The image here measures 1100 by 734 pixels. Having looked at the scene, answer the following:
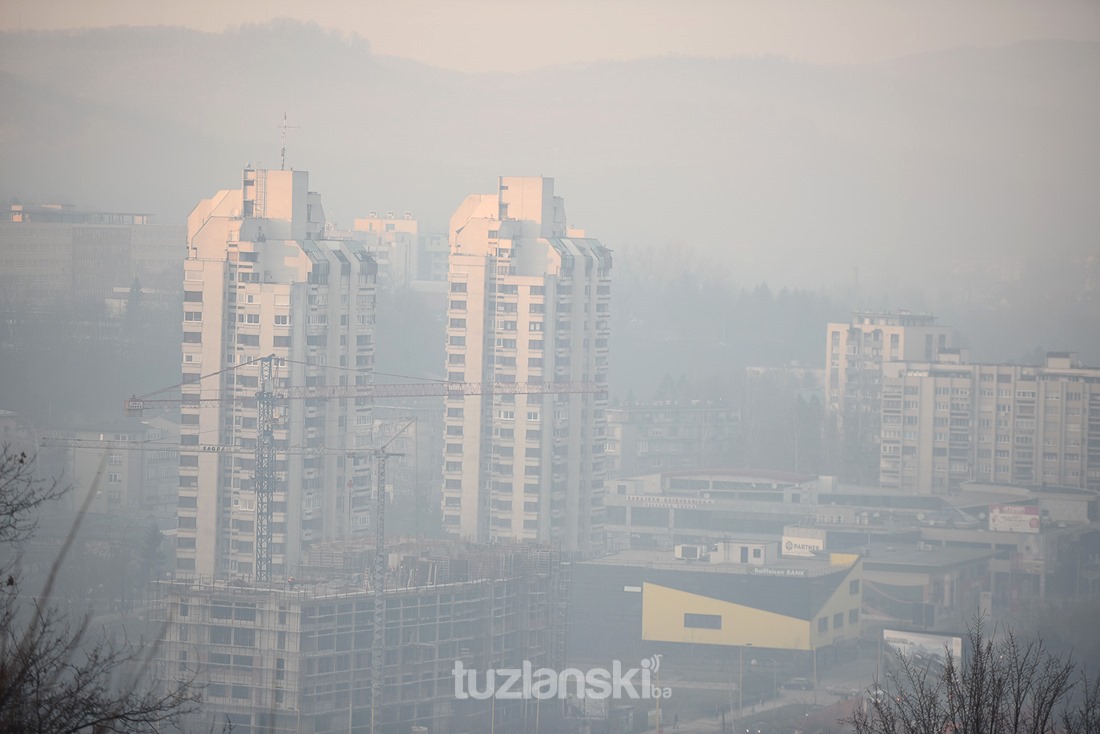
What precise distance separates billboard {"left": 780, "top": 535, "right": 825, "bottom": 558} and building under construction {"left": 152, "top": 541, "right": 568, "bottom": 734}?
3.84 meters

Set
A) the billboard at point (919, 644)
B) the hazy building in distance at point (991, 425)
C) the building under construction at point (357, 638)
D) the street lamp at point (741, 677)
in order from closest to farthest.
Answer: the building under construction at point (357, 638) < the billboard at point (919, 644) < the street lamp at point (741, 677) < the hazy building in distance at point (991, 425)

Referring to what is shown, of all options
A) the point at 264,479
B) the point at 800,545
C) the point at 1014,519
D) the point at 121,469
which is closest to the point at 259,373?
the point at 264,479

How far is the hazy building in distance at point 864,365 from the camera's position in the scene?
21828mm

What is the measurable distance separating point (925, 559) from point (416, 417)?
636 centimetres

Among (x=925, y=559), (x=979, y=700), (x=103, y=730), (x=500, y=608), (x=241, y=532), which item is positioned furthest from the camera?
(x=925, y=559)

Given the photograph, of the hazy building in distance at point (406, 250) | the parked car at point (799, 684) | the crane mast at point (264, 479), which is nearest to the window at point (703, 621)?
the parked car at point (799, 684)

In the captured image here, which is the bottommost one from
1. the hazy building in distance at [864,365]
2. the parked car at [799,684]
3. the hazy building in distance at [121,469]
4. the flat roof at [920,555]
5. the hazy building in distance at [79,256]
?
the parked car at [799,684]

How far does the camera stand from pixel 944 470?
2006 centimetres

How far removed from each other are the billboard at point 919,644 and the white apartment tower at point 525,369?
3.53 m

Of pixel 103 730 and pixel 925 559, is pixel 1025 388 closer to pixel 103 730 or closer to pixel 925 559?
pixel 925 559

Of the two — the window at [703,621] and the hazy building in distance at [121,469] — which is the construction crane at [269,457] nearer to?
the hazy building in distance at [121,469]

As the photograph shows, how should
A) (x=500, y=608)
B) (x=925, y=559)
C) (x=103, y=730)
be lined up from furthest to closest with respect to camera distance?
1. (x=925, y=559)
2. (x=500, y=608)
3. (x=103, y=730)

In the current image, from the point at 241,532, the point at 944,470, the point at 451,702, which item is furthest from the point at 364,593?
the point at 944,470

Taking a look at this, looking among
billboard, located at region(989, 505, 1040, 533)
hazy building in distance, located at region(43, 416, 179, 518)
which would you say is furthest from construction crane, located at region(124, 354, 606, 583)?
billboard, located at region(989, 505, 1040, 533)
